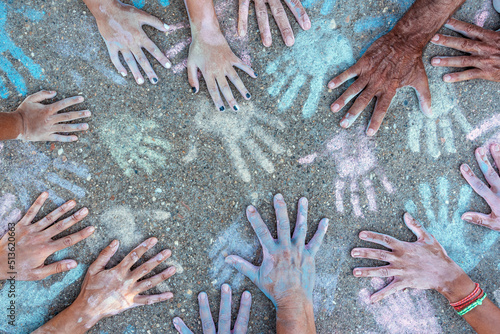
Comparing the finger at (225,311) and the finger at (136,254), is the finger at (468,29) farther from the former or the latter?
the finger at (136,254)

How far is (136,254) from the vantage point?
189 cm

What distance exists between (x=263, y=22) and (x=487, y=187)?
1.68 metres

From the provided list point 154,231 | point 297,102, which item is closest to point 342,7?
point 297,102

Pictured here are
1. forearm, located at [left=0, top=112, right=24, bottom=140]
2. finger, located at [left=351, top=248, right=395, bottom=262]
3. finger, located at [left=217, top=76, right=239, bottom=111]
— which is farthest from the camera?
finger, located at [left=351, top=248, right=395, bottom=262]

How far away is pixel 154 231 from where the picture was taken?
6.37 feet

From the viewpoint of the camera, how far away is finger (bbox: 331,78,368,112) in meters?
1.85

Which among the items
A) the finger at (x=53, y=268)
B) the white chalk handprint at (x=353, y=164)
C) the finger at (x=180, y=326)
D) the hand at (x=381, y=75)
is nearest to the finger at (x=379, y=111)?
the hand at (x=381, y=75)

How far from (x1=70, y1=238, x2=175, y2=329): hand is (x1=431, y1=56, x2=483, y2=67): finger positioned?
1938 mm

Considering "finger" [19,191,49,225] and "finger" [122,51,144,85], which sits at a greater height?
"finger" [122,51,144,85]

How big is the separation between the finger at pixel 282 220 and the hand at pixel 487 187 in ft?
3.61

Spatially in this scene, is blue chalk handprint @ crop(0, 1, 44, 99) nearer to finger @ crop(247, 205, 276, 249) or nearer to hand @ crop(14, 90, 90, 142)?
hand @ crop(14, 90, 90, 142)

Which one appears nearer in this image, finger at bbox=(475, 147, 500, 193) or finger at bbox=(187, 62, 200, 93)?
finger at bbox=(187, 62, 200, 93)

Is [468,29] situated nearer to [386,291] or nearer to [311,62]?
[311,62]

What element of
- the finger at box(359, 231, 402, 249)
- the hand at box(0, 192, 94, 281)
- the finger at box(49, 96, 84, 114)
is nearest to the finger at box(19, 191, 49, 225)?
the hand at box(0, 192, 94, 281)
